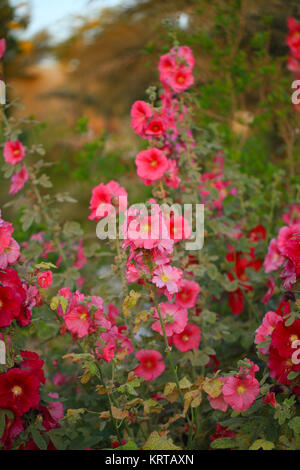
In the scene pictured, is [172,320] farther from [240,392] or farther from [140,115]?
[140,115]

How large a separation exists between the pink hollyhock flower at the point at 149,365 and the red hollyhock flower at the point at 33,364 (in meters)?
0.28

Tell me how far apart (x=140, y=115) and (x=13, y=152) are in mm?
434

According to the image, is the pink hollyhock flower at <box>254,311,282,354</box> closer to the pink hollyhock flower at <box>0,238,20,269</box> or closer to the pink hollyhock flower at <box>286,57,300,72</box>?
the pink hollyhock flower at <box>0,238,20,269</box>

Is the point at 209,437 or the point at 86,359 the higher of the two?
the point at 86,359

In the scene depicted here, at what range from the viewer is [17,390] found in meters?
1.13

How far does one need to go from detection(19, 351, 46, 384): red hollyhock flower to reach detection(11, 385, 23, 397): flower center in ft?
0.16

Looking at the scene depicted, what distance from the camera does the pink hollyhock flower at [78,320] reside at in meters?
1.11

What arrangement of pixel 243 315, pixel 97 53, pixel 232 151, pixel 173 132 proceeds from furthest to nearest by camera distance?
pixel 97 53
pixel 232 151
pixel 243 315
pixel 173 132

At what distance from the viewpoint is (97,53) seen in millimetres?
6133

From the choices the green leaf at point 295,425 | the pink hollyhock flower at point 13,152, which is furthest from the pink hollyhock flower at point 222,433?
the pink hollyhock flower at point 13,152

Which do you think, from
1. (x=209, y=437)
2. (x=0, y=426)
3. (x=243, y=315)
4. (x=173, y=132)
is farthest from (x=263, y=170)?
(x=0, y=426)

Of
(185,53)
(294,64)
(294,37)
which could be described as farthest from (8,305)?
(294,64)
